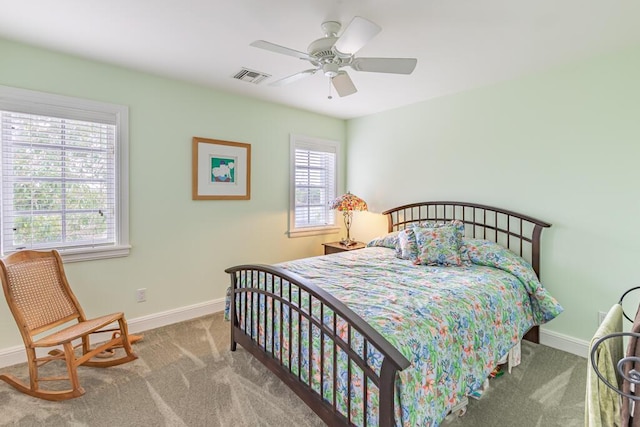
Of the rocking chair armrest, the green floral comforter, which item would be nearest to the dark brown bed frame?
the green floral comforter

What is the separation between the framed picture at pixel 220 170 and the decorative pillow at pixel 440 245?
2056 millimetres

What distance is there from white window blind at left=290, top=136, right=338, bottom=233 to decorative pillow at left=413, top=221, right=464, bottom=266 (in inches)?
70.5

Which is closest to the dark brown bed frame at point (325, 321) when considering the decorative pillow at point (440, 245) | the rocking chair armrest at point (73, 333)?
the decorative pillow at point (440, 245)

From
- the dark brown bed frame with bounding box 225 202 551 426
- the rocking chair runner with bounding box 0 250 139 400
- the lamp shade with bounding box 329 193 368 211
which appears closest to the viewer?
the dark brown bed frame with bounding box 225 202 551 426

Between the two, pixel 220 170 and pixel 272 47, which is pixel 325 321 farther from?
pixel 220 170

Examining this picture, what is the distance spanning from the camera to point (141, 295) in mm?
3096

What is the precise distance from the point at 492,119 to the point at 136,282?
3821 millimetres

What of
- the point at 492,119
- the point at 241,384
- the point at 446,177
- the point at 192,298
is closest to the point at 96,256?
the point at 192,298

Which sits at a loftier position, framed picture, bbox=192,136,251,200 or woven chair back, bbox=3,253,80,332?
framed picture, bbox=192,136,251,200

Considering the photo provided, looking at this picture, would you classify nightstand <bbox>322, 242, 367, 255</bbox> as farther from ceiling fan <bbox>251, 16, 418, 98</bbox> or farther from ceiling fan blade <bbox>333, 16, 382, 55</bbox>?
ceiling fan blade <bbox>333, 16, 382, 55</bbox>

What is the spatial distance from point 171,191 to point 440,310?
2729 mm

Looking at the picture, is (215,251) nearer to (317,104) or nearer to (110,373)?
(110,373)

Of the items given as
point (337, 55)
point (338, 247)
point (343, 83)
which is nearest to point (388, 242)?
point (338, 247)

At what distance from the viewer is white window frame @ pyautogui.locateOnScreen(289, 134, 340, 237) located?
4.20 m
